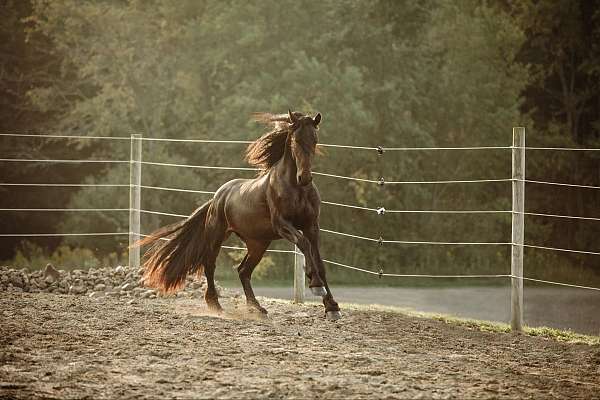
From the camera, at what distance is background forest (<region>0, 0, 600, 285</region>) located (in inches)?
663

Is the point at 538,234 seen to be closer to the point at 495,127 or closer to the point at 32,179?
the point at 495,127

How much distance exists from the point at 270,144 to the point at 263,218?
678 mm

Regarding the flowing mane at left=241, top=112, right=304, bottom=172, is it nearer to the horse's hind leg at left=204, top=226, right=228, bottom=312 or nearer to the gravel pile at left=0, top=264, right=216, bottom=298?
the horse's hind leg at left=204, top=226, right=228, bottom=312

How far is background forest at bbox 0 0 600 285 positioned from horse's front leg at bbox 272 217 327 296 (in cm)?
848

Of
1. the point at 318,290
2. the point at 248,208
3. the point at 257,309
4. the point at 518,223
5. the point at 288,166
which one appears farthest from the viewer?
the point at 257,309

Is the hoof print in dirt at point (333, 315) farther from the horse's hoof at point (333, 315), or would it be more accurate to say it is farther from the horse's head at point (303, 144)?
the horse's head at point (303, 144)

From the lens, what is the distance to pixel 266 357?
19.8 feet

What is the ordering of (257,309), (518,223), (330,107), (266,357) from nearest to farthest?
(266,357)
(518,223)
(257,309)
(330,107)

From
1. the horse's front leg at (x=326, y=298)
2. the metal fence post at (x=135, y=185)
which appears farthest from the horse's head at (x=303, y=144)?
the metal fence post at (x=135, y=185)

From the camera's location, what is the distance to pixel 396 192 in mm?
17391

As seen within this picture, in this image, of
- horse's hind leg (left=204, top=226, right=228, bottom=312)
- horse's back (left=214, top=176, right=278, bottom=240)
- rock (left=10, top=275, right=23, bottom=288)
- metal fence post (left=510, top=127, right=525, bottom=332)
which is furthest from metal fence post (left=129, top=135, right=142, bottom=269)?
metal fence post (left=510, top=127, right=525, bottom=332)

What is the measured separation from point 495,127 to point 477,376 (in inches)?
487

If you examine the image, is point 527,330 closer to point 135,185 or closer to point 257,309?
point 257,309

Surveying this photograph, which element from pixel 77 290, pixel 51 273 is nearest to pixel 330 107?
pixel 51 273
